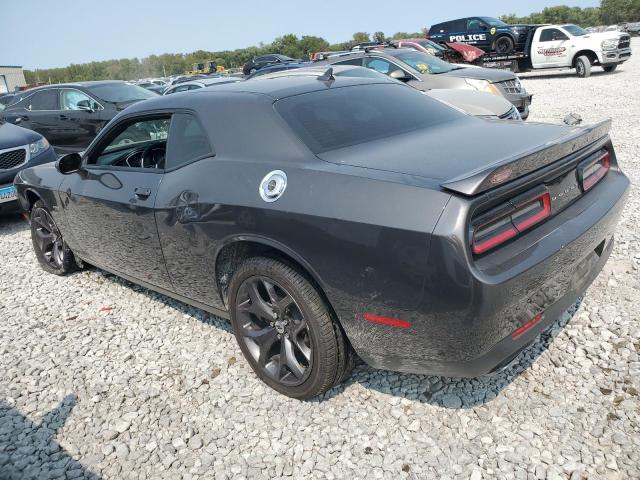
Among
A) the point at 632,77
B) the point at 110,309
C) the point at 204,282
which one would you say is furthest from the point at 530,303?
the point at 632,77

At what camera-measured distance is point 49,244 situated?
4.85 meters

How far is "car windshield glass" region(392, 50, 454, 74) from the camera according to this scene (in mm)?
10000

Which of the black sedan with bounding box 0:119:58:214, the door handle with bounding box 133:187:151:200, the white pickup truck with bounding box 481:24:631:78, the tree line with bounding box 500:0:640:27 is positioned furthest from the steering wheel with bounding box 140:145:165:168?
the tree line with bounding box 500:0:640:27

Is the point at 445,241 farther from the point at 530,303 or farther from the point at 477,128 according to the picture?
the point at 477,128

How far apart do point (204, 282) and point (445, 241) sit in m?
1.63

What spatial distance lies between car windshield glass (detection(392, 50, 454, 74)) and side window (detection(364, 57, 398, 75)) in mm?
357

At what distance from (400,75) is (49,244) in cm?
692

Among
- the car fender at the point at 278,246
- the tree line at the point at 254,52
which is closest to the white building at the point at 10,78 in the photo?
the tree line at the point at 254,52

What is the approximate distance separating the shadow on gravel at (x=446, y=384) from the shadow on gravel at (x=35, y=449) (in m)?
1.27

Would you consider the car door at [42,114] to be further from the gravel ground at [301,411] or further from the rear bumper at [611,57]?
the rear bumper at [611,57]

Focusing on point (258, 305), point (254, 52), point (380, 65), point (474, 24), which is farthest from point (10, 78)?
point (258, 305)

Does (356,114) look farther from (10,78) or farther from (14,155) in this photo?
(10,78)

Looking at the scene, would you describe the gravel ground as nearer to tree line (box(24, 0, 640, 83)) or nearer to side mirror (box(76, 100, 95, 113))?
side mirror (box(76, 100, 95, 113))

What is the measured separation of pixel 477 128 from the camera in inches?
118
